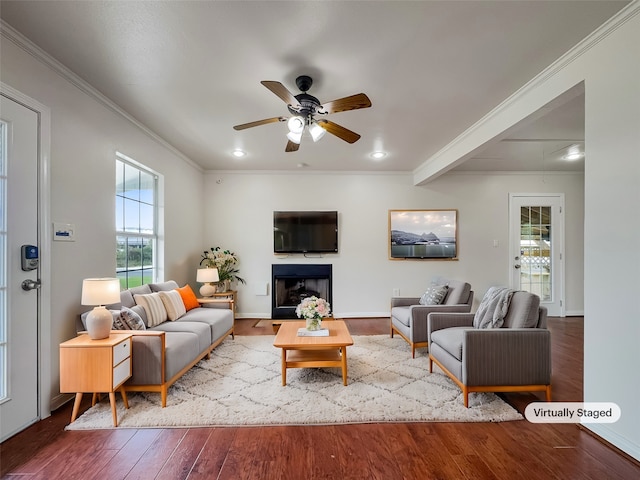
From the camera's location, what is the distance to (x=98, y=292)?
85.4 inches

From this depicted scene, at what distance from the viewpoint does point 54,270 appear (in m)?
2.24

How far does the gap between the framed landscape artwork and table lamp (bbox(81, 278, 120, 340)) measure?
4.10m

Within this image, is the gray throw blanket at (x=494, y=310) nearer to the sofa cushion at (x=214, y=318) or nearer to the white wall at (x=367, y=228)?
the white wall at (x=367, y=228)

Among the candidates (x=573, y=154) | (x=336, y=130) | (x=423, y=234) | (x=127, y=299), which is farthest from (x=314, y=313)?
(x=573, y=154)

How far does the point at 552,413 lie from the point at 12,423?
12.1 feet

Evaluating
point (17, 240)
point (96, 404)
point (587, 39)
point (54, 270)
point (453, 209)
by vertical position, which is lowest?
point (96, 404)

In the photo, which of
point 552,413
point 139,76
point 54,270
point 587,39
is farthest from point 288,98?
point 552,413

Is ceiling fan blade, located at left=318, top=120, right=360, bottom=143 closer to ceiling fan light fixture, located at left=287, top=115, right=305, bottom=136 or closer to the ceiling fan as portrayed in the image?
the ceiling fan

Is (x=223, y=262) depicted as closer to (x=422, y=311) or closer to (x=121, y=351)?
Answer: (x=121, y=351)

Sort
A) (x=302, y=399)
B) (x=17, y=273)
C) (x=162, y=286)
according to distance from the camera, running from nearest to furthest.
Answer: (x=17, y=273)
(x=302, y=399)
(x=162, y=286)

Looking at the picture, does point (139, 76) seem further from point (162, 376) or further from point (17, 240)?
point (162, 376)

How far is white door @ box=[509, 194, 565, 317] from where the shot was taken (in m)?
5.16

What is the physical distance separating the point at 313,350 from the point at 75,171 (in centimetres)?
262

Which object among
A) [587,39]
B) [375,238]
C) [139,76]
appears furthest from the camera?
[375,238]
